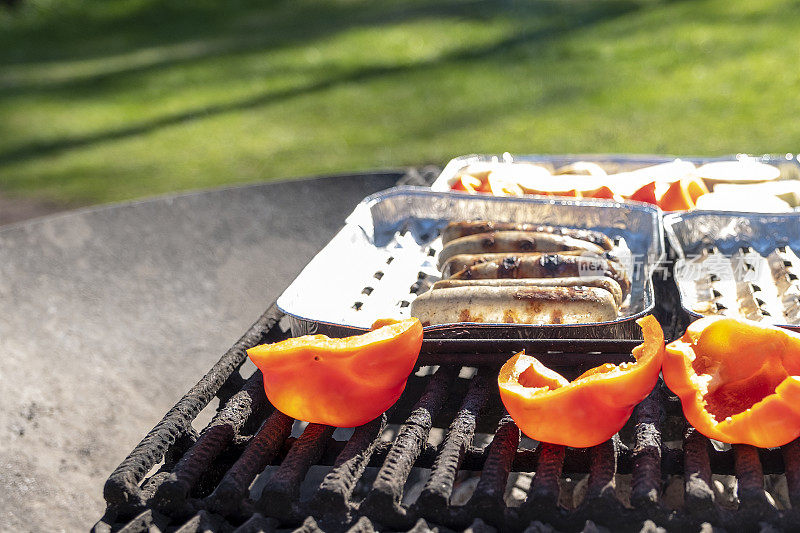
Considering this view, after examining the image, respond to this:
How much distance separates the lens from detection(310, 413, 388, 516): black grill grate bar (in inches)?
62.5

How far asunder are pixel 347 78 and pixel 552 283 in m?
8.61

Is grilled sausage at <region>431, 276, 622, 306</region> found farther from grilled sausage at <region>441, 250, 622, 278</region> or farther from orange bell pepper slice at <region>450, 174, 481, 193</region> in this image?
orange bell pepper slice at <region>450, 174, 481, 193</region>

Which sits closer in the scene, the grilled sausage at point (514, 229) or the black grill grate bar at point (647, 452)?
the black grill grate bar at point (647, 452)

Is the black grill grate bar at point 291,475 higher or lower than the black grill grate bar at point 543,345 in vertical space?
lower

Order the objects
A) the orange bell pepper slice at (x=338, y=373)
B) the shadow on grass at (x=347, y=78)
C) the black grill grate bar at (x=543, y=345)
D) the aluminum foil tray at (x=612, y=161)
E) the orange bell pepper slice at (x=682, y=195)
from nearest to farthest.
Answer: the orange bell pepper slice at (x=338, y=373)
the black grill grate bar at (x=543, y=345)
the orange bell pepper slice at (x=682, y=195)
the aluminum foil tray at (x=612, y=161)
the shadow on grass at (x=347, y=78)

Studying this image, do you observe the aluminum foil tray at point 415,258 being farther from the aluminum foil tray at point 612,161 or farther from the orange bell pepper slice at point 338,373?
the aluminum foil tray at point 612,161

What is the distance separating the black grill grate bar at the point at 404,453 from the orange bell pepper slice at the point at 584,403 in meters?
0.21

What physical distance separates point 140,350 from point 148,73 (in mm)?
8873

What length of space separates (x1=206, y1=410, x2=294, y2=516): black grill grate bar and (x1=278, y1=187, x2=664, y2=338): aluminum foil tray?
32cm

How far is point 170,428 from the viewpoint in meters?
1.84

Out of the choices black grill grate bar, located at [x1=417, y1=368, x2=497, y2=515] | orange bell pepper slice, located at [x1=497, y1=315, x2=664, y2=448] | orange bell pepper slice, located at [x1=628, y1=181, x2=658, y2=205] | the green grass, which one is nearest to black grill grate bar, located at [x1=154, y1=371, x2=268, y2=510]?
black grill grate bar, located at [x1=417, y1=368, x2=497, y2=515]

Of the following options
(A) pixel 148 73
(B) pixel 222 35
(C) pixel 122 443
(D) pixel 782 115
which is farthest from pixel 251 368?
(B) pixel 222 35

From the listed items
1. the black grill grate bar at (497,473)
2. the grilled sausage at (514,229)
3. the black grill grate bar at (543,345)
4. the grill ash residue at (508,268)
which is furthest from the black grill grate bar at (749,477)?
the grilled sausage at (514,229)

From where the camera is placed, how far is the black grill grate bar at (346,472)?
62.5 inches
